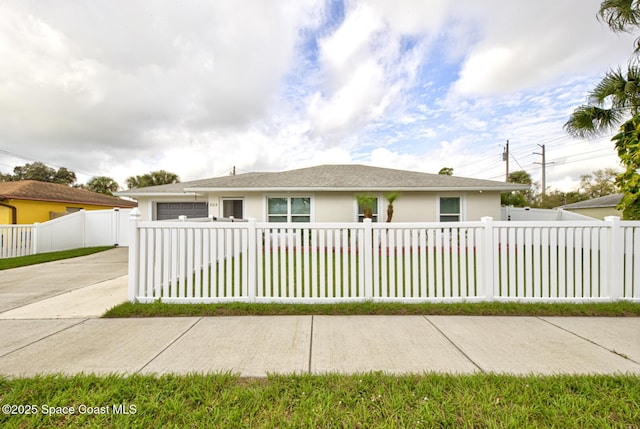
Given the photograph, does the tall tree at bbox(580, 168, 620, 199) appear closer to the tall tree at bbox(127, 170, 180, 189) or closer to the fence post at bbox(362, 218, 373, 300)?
the fence post at bbox(362, 218, 373, 300)

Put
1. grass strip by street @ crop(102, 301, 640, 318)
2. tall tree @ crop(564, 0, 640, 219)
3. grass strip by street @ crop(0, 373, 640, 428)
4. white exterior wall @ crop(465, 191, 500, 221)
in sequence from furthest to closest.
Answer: white exterior wall @ crop(465, 191, 500, 221)
tall tree @ crop(564, 0, 640, 219)
grass strip by street @ crop(102, 301, 640, 318)
grass strip by street @ crop(0, 373, 640, 428)

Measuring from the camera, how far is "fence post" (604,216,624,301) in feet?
12.3

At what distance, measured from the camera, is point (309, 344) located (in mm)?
2781

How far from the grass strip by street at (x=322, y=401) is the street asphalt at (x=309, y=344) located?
187mm

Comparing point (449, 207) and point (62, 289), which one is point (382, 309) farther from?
point (449, 207)

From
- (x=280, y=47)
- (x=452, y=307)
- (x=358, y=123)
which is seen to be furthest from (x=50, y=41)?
(x=452, y=307)

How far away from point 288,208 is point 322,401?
8.68 metres

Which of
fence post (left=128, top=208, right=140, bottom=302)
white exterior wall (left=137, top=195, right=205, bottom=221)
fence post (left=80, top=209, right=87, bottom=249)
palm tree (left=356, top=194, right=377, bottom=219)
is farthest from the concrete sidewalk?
fence post (left=80, top=209, right=87, bottom=249)

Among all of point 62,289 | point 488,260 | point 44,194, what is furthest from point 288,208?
point 44,194

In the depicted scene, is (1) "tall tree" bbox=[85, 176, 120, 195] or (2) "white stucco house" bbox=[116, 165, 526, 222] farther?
(1) "tall tree" bbox=[85, 176, 120, 195]

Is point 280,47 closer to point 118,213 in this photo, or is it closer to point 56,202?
point 118,213

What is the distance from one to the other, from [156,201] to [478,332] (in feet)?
45.1

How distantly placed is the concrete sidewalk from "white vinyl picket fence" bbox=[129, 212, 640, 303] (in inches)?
19.5

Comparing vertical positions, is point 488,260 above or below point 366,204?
below
